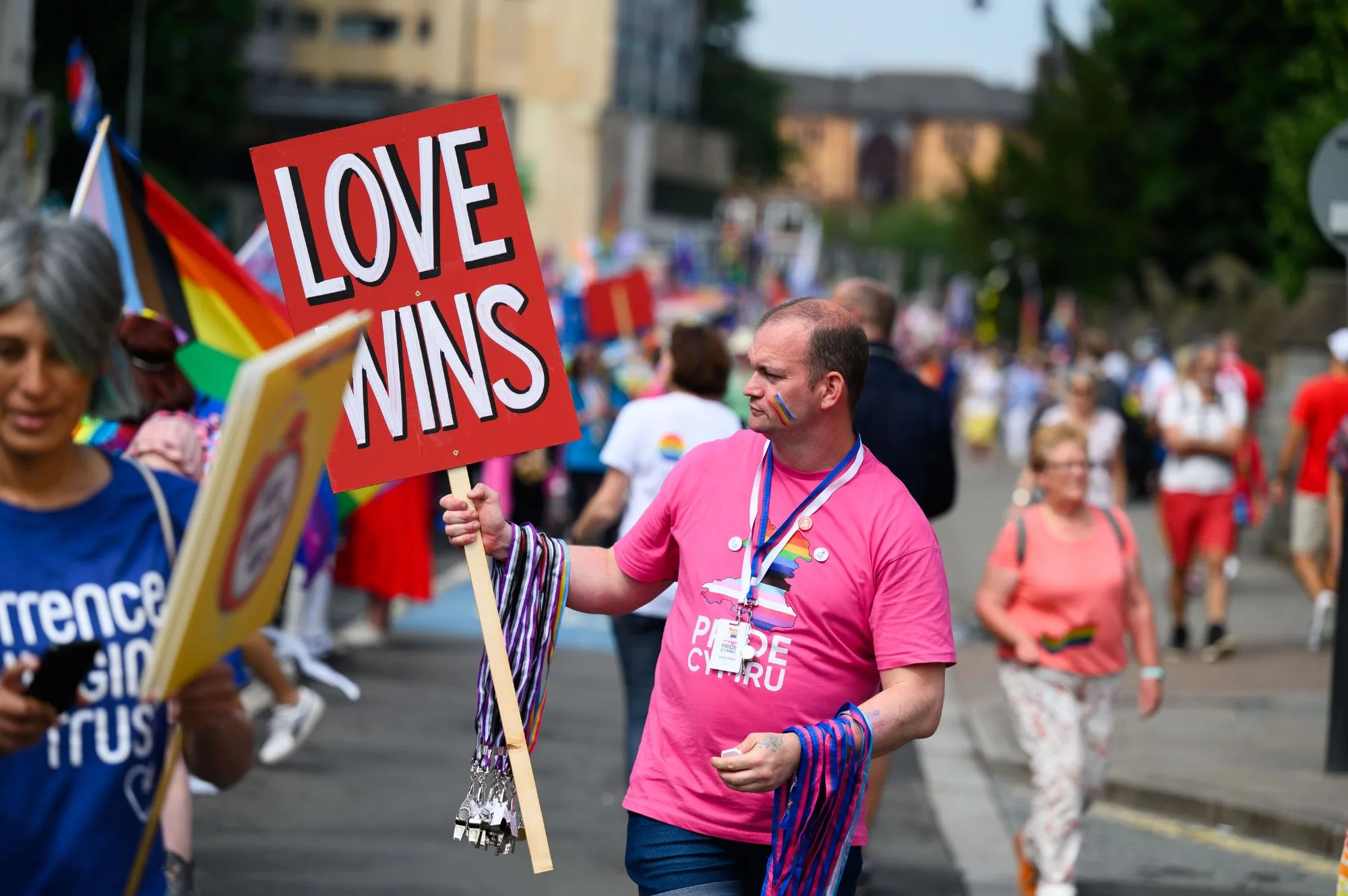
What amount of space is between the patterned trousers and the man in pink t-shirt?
281cm

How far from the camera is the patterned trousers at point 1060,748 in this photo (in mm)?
6852

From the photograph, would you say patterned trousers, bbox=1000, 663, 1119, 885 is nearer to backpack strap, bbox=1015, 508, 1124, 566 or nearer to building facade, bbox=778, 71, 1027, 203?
backpack strap, bbox=1015, 508, 1124, 566

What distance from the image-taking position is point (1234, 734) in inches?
404

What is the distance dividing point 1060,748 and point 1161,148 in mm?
35828

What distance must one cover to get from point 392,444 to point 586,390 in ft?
48.6

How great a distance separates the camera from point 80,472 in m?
2.86

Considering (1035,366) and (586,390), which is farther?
(1035,366)

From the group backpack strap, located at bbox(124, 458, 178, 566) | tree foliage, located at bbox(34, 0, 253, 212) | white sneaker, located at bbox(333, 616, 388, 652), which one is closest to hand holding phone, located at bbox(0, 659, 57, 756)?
backpack strap, located at bbox(124, 458, 178, 566)

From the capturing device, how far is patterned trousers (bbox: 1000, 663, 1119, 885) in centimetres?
685

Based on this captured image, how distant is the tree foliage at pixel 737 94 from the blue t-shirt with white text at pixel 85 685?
80236 mm

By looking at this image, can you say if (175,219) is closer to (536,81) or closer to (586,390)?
(586,390)

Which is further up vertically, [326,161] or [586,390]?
[326,161]

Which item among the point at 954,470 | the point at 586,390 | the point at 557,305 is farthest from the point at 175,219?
the point at 557,305

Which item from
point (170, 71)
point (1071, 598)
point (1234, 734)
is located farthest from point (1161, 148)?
point (1071, 598)
